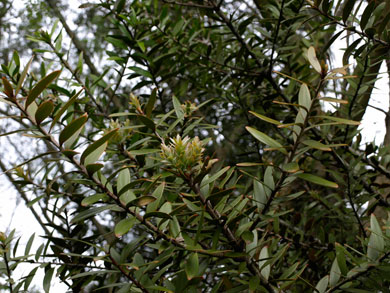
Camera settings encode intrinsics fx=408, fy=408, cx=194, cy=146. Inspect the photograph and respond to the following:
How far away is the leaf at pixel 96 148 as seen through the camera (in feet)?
1.87

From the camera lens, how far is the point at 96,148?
0.59 m

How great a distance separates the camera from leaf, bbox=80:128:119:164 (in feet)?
1.87

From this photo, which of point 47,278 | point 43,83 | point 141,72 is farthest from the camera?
point 141,72

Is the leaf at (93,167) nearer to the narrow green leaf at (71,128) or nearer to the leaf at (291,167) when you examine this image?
the narrow green leaf at (71,128)

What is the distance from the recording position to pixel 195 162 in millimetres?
600

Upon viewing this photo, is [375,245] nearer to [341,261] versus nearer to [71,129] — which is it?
[341,261]

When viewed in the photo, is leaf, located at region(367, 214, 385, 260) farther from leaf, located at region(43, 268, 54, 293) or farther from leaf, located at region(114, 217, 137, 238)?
leaf, located at region(43, 268, 54, 293)

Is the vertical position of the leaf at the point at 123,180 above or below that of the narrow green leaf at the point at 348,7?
below

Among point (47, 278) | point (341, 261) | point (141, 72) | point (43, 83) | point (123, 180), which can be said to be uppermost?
point (141, 72)

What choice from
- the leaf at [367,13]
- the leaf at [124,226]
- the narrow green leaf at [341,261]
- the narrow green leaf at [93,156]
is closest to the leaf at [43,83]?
the narrow green leaf at [93,156]

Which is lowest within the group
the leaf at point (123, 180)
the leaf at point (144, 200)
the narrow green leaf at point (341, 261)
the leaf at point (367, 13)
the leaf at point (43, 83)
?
the narrow green leaf at point (341, 261)

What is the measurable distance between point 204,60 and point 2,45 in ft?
6.07

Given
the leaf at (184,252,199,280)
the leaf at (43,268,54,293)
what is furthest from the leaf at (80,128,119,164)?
the leaf at (43,268,54,293)

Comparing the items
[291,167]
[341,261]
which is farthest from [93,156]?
[341,261]
